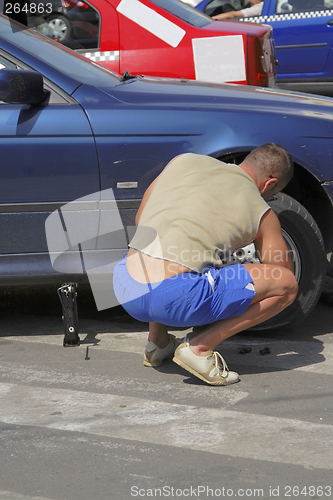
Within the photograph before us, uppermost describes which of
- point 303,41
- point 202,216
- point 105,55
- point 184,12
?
Result: point 184,12

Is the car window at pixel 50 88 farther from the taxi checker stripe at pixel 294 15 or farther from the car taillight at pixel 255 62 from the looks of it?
the taxi checker stripe at pixel 294 15

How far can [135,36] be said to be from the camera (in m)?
5.80

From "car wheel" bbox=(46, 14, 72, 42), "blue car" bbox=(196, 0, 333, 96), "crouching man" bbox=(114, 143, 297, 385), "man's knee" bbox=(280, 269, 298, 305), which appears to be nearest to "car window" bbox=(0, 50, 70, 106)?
"crouching man" bbox=(114, 143, 297, 385)

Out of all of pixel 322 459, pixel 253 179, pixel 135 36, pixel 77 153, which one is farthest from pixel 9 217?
pixel 135 36

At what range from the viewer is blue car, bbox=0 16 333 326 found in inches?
130

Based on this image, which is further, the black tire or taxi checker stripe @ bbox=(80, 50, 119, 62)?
taxi checker stripe @ bbox=(80, 50, 119, 62)

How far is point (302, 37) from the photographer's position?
871 centimetres

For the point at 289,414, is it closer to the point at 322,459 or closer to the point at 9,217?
the point at 322,459

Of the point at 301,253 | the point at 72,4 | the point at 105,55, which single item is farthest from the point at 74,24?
the point at 301,253

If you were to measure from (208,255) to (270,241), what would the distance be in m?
0.29

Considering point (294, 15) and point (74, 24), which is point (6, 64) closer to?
point (74, 24)

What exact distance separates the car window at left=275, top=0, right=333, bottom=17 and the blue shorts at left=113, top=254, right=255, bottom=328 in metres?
6.74

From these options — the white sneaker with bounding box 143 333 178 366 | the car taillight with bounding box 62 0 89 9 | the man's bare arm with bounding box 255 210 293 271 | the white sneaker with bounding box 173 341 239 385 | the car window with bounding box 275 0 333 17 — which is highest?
the car taillight with bounding box 62 0 89 9

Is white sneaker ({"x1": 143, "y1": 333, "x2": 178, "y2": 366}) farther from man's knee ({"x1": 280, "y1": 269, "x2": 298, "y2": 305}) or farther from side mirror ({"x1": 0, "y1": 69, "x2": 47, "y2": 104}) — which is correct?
side mirror ({"x1": 0, "y1": 69, "x2": 47, "y2": 104})
